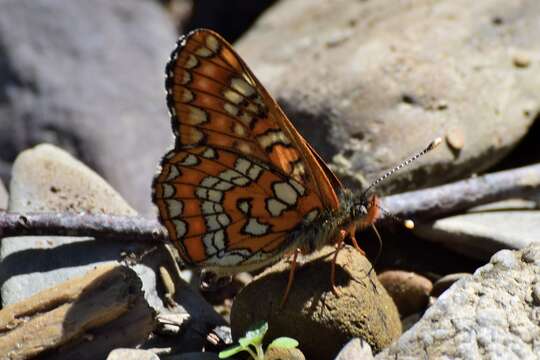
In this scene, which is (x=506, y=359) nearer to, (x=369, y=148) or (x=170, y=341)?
(x=170, y=341)

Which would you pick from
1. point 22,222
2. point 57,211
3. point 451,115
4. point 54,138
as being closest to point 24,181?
point 57,211

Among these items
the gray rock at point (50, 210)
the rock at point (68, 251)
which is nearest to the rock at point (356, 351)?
the rock at point (68, 251)

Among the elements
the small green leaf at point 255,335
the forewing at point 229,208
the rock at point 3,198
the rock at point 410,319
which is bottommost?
the rock at point 410,319

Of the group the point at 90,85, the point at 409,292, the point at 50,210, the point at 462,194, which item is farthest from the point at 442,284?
the point at 90,85

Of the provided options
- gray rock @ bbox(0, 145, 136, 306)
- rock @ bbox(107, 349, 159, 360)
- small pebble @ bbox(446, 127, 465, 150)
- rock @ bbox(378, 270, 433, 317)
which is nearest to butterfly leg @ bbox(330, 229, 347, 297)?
rock @ bbox(378, 270, 433, 317)

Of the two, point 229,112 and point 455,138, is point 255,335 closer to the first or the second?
point 229,112

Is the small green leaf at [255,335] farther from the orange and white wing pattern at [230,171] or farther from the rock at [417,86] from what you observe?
the rock at [417,86]

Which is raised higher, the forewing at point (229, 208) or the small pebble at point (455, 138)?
the forewing at point (229, 208)
